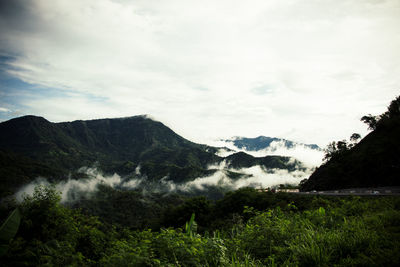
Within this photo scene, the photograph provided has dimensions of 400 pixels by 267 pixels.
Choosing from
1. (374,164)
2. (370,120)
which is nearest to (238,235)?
(374,164)

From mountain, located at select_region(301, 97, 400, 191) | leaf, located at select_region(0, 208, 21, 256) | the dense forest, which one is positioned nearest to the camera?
leaf, located at select_region(0, 208, 21, 256)

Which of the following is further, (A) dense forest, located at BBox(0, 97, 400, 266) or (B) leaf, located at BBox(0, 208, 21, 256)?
(A) dense forest, located at BBox(0, 97, 400, 266)

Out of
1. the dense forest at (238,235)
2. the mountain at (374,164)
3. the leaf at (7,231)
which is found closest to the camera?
the leaf at (7,231)

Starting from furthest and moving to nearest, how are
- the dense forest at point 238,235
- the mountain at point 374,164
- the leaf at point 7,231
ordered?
the mountain at point 374,164 < the dense forest at point 238,235 < the leaf at point 7,231

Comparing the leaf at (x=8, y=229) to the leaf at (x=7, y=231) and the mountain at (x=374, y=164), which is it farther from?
the mountain at (x=374, y=164)

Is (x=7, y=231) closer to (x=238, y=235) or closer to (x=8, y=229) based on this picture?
(x=8, y=229)

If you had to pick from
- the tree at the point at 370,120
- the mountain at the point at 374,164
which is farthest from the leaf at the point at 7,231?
the tree at the point at 370,120

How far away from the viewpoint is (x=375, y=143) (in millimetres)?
51188

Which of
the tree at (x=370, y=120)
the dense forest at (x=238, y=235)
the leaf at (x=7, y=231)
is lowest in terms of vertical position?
the dense forest at (x=238, y=235)

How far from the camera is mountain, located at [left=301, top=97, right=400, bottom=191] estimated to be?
1570 inches

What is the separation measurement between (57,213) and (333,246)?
19649 millimetres

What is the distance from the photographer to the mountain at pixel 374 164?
131 ft

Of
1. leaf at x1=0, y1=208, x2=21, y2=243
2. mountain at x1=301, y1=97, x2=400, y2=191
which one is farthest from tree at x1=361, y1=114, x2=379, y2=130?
leaf at x1=0, y1=208, x2=21, y2=243

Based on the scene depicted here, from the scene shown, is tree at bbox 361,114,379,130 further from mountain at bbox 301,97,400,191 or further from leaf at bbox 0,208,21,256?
leaf at bbox 0,208,21,256
